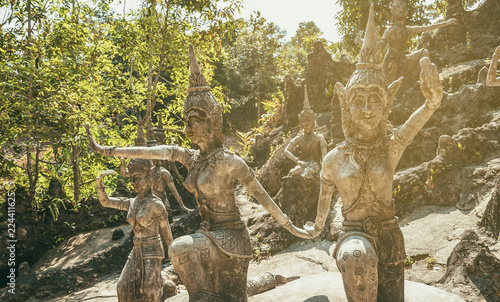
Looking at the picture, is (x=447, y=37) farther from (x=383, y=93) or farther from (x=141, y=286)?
(x=141, y=286)

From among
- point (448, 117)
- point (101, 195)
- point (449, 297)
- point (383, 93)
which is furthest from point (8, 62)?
point (448, 117)

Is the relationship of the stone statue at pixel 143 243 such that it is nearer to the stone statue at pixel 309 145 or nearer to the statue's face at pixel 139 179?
the statue's face at pixel 139 179

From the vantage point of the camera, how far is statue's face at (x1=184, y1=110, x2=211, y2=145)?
3.66 m

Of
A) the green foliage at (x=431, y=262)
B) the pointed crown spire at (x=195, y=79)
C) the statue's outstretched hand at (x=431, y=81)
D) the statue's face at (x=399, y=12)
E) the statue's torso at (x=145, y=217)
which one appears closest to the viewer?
the statue's outstretched hand at (x=431, y=81)

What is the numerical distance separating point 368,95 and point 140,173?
294cm

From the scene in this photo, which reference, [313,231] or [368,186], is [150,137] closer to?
[313,231]

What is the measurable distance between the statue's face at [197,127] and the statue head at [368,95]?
138 centimetres

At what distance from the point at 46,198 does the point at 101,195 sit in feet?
19.6

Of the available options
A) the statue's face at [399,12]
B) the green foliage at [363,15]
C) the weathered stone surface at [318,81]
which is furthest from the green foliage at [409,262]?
the green foliage at [363,15]

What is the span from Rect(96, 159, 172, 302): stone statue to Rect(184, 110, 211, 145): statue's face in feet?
4.48

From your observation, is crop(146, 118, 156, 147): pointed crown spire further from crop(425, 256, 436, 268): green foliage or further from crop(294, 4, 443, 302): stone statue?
crop(425, 256, 436, 268): green foliage

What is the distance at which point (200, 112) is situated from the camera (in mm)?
3668

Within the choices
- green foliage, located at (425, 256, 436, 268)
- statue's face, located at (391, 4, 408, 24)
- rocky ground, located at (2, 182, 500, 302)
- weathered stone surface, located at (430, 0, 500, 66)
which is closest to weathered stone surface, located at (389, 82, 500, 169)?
rocky ground, located at (2, 182, 500, 302)

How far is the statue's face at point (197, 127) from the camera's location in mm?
3662
